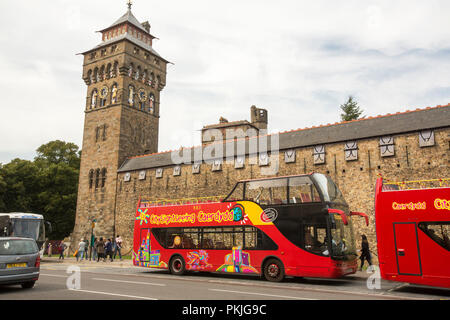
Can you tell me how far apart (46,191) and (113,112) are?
14.3 meters

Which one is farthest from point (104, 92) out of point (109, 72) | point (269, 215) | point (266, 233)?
point (266, 233)

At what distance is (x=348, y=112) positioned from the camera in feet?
134

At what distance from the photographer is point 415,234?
9.57 m

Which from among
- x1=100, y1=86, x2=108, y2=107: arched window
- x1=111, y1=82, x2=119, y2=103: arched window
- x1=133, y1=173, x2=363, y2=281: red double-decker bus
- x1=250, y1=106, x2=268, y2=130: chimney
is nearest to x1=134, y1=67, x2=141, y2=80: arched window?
x1=111, y1=82, x2=119, y2=103: arched window

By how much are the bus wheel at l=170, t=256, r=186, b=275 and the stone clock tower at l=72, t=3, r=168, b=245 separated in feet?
60.2

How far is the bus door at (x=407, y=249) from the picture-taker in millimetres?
9469

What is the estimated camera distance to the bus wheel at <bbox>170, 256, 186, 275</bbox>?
14.5 metres

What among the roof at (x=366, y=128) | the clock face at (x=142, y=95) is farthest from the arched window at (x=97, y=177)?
the roof at (x=366, y=128)

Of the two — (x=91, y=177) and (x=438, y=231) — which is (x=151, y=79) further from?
(x=438, y=231)

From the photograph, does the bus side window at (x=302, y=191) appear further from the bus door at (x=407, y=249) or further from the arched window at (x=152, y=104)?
the arched window at (x=152, y=104)
